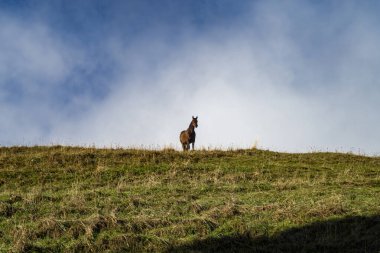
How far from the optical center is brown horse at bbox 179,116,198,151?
110 feet

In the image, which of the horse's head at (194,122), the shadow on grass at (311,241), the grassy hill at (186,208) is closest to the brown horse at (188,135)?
the horse's head at (194,122)

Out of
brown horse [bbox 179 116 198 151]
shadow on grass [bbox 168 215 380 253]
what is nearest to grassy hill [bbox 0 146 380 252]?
shadow on grass [bbox 168 215 380 253]

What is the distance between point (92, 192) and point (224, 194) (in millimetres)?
4413

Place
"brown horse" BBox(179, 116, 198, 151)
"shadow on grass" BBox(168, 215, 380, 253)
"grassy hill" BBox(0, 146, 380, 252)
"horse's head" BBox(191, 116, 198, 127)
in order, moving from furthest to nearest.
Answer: "horse's head" BBox(191, 116, 198, 127) < "brown horse" BBox(179, 116, 198, 151) < "grassy hill" BBox(0, 146, 380, 252) < "shadow on grass" BBox(168, 215, 380, 253)

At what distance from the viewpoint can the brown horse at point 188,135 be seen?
33562 mm

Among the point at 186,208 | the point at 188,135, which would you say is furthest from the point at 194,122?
the point at 186,208

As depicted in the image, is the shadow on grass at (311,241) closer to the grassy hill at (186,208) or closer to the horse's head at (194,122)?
the grassy hill at (186,208)

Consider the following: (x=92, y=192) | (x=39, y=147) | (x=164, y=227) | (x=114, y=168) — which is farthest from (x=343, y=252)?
(x=39, y=147)

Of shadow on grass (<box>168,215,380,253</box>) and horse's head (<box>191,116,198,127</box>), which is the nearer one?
shadow on grass (<box>168,215,380,253</box>)

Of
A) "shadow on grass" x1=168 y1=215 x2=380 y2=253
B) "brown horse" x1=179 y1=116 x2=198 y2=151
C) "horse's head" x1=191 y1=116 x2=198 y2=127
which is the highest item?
"horse's head" x1=191 y1=116 x2=198 y2=127

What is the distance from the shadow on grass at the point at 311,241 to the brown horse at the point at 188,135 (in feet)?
68.5

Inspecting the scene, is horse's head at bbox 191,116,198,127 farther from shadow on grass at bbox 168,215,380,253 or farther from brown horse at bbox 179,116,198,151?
shadow on grass at bbox 168,215,380,253

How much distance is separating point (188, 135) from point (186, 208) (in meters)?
18.8

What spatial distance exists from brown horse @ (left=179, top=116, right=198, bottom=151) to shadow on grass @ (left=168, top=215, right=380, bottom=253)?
20877mm
